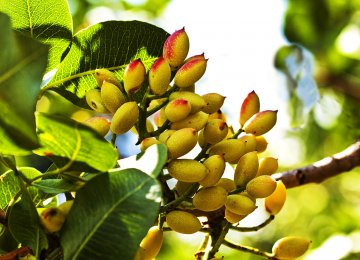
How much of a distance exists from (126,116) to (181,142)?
4.0 inches

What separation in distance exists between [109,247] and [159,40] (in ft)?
1.51

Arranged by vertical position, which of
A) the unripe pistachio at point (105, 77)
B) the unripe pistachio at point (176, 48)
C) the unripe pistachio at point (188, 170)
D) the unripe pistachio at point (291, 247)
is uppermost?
the unripe pistachio at point (176, 48)

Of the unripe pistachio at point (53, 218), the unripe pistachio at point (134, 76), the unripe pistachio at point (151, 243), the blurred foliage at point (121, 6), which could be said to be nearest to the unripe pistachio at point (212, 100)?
the unripe pistachio at point (134, 76)

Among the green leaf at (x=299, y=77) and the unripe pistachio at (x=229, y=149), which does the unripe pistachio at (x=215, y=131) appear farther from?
the green leaf at (x=299, y=77)

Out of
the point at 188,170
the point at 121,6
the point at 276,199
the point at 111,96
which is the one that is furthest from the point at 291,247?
the point at 121,6

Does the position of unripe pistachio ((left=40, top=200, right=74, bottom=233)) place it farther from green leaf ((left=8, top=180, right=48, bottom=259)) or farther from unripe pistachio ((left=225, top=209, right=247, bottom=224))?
unripe pistachio ((left=225, top=209, right=247, bottom=224))

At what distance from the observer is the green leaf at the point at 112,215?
2.76 ft

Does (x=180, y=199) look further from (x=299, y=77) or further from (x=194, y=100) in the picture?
(x=299, y=77)

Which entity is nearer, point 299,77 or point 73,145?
point 73,145

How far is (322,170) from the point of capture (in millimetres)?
1587

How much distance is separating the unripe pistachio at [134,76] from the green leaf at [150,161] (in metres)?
0.19

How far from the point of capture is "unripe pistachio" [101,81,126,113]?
3.58 ft

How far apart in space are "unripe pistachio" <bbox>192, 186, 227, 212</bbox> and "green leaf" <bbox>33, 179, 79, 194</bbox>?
0.62 ft

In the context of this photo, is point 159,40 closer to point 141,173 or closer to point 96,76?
point 96,76
